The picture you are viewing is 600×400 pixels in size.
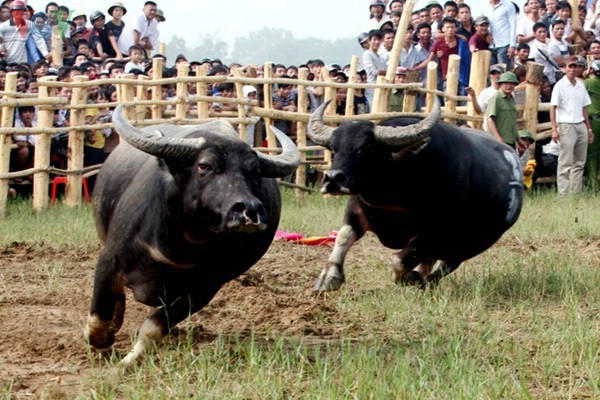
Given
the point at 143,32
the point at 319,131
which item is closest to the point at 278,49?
the point at 143,32

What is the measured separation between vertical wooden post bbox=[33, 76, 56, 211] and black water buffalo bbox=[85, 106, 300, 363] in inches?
244

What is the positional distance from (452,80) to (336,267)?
25.0 ft

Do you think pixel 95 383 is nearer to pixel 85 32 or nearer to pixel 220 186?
pixel 220 186

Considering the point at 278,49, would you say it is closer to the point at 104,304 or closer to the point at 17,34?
the point at 17,34

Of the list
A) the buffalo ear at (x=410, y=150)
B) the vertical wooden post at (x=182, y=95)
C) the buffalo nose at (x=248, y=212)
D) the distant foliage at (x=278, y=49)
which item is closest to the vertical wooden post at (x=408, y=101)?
the vertical wooden post at (x=182, y=95)

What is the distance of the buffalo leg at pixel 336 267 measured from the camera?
23.9 ft

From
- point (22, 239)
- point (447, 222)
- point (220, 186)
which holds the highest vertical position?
point (220, 186)

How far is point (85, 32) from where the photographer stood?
15.8 meters

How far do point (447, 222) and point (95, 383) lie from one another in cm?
339

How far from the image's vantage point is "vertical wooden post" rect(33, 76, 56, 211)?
38.5 ft

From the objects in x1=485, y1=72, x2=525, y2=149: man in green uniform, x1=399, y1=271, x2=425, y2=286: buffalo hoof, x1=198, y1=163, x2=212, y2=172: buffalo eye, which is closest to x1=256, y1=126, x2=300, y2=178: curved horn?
x1=198, y1=163, x2=212, y2=172: buffalo eye

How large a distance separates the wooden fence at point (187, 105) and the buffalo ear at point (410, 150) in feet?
15.7

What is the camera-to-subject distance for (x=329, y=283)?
7266 millimetres

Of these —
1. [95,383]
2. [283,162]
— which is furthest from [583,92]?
[95,383]
